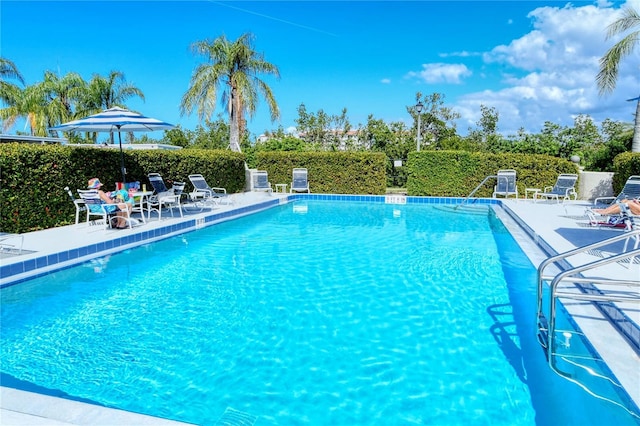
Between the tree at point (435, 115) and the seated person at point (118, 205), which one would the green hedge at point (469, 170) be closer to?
the seated person at point (118, 205)

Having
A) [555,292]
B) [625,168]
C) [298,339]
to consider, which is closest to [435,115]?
[625,168]

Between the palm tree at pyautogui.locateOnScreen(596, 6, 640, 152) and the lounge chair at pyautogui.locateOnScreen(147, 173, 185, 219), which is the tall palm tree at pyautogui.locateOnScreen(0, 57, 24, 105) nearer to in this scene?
the lounge chair at pyautogui.locateOnScreen(147, 173, 185, 219)

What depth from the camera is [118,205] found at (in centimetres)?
816

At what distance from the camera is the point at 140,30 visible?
22.0 meters

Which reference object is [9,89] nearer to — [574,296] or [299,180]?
[299,180]

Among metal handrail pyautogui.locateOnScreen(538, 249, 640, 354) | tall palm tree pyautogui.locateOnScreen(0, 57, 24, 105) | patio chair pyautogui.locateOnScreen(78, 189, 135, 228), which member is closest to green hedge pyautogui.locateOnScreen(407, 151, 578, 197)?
patio chair pyautogui.locateOnScreen(78, 189, 135, 228)

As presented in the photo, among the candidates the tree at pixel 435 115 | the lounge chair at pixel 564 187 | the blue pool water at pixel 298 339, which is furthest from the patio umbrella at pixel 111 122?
the tree at pixel 435 115

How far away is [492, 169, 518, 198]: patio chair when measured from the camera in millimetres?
14180

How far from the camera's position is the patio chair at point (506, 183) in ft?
46.5

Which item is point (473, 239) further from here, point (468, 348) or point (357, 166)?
point (357, 166)

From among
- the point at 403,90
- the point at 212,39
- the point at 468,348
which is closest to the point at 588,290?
the point at 468,348

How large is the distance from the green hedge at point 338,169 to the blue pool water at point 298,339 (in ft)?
30.1

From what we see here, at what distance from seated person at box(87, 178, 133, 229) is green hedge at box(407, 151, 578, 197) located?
10.7 meters

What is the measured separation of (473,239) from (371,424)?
6923mm
